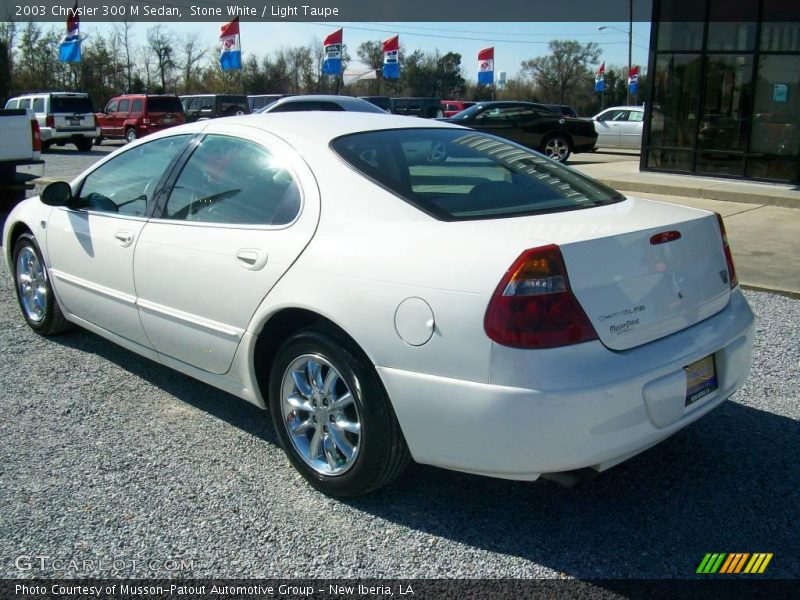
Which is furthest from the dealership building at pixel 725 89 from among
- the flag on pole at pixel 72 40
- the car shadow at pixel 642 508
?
the flag on pole at pixel 72 40

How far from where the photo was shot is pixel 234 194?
3.54 m

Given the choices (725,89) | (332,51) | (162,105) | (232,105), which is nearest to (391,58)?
(332,51)

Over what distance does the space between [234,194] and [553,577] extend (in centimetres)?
218

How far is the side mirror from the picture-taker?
176 inches

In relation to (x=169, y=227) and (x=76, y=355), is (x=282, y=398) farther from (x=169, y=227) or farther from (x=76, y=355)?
(x=76, y=355)

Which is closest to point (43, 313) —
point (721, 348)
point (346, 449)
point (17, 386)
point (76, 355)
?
point (76, 355)

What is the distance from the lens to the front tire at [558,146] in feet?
60.7

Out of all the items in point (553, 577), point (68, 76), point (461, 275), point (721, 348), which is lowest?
point (553, 577)

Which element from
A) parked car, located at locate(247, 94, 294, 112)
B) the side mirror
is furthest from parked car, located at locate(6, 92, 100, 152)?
the side mirror

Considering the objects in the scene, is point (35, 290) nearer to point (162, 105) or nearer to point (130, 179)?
point (130, 179)

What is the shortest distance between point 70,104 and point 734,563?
2706 centimetres

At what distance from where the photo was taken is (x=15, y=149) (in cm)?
1065

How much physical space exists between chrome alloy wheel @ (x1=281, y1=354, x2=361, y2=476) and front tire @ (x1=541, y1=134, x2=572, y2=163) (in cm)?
1637

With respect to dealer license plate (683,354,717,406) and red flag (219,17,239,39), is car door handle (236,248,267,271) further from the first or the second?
red flag (219,17,239,39)
